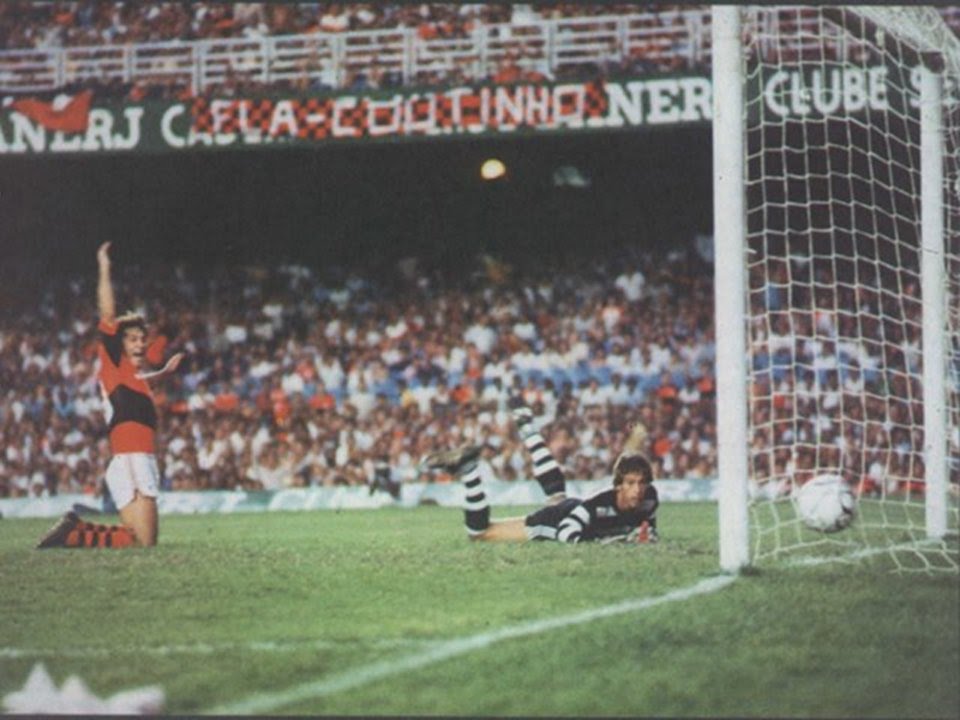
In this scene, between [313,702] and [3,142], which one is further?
[3,142]

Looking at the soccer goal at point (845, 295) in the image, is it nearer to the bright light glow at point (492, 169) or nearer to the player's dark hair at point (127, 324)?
the bright light glow at point (492, 169)

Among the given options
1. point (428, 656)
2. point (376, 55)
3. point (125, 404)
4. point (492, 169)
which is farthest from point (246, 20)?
point (428, 656)

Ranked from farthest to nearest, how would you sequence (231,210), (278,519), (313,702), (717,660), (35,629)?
1. (231,210)
2. (278,519)
3. (35,629)
4. (717,660)
5. (313,702)

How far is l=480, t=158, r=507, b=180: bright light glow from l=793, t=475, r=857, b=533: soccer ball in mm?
7183

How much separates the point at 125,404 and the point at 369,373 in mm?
4962

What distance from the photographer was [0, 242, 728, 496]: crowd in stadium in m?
11.6

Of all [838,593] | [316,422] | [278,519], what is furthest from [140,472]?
[316,422]

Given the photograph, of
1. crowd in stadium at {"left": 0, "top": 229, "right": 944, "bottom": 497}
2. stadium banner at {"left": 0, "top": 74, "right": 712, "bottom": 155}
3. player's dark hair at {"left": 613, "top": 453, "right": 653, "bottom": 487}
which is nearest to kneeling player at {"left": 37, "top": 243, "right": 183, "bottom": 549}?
player's dark hair at {"left": 613, "top": 453, "right": 653, "bottom": 487}

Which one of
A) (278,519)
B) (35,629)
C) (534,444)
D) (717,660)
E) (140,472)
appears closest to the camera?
(717,660)

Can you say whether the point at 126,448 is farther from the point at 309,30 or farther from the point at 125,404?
the point at 309,30

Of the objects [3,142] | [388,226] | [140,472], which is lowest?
[140,472]

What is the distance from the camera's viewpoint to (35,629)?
4.87 m

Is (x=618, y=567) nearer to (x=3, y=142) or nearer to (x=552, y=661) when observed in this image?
(x=552, y=661)

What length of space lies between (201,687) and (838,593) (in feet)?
7.37
